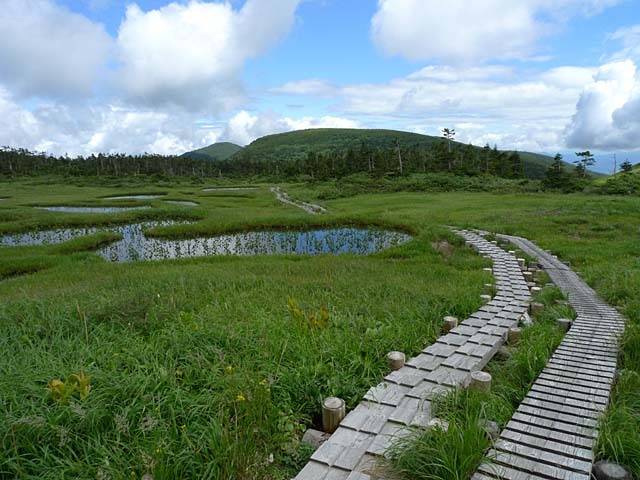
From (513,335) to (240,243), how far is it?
1678 cm

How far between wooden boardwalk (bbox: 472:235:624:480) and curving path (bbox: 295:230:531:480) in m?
0.82

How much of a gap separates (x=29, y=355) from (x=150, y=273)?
7766 mm

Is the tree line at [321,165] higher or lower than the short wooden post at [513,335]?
higher

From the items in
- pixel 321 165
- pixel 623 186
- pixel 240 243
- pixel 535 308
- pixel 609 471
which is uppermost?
pixel 321 165

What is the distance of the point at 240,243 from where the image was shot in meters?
21.4

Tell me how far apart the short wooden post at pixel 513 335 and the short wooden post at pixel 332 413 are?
12.2ft

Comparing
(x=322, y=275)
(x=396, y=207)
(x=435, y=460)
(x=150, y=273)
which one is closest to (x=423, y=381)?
(x=435, y=460)

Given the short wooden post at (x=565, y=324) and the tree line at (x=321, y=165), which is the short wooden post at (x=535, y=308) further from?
the tree line at (x=321, y=165)

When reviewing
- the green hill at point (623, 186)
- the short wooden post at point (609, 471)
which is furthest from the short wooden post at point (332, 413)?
the green hill at point (623, 186)

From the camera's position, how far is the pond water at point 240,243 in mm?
18977

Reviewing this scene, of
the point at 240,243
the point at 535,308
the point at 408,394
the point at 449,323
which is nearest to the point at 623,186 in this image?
the point at 240,243

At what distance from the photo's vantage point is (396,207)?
103ft

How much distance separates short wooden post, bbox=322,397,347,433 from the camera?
427 cm

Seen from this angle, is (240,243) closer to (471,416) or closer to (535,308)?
(535,308)
